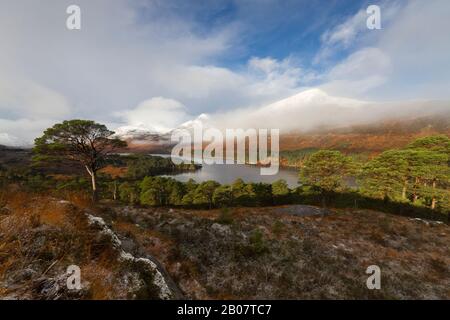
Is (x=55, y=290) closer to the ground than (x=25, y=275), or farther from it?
closer to the ground

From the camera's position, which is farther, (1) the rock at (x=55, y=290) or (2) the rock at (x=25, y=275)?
(2) the rock at (x=25, y=275)

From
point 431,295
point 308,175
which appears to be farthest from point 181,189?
point 431,295

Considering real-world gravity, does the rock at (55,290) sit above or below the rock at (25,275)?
below

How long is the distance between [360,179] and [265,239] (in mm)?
40438

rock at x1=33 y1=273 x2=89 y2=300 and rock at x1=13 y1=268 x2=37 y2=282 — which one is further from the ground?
rock at x1=13 y1=268 x2=37 y2=282

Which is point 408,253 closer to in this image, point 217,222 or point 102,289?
point 217,222

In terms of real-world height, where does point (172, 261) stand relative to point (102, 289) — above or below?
below

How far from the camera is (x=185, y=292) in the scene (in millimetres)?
7801

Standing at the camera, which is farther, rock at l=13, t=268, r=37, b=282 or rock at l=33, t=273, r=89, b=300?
rock at l=13, t=268, r=37, b=282

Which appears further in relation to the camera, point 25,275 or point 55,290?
point 25,275

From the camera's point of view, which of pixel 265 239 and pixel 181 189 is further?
pixel 181 189
